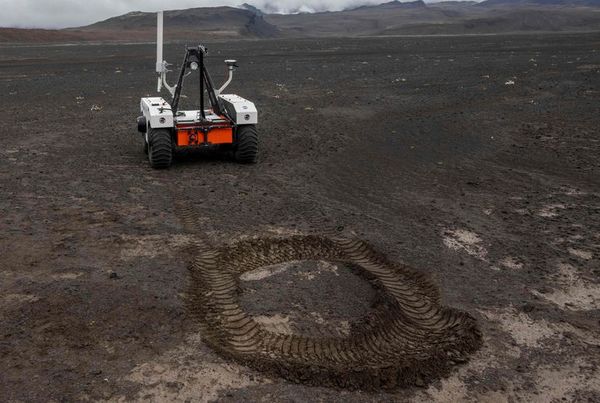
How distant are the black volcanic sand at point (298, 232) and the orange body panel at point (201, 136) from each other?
0.51 metres

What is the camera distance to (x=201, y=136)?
9977 millimetres

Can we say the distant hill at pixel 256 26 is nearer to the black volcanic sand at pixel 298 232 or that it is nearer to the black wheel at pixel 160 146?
the black volcanic sand at pixel 298 232

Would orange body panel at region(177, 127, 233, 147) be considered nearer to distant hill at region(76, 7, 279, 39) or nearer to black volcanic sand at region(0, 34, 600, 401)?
black volcanic sand at region(0, 34, 600, 401)

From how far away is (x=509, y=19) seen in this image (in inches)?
3477

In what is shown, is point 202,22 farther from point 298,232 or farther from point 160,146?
point 298,232

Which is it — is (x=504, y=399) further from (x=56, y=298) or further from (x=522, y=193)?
(x=522, y=193)

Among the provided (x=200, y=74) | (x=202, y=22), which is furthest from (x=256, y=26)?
(x=200, y=74)

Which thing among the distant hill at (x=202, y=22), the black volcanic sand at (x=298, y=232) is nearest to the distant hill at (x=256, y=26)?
the distant hill at (x=202, y=22)

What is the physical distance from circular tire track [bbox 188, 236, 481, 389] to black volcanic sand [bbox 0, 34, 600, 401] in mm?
128

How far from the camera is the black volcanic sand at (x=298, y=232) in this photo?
4.59 meters

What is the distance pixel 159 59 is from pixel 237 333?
635 cm

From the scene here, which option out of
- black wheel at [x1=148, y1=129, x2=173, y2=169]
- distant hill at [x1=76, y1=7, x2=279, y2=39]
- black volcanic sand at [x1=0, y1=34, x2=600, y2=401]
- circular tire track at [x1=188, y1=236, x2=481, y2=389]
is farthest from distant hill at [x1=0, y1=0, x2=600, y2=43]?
circular tire track at [x1=188, y1=236, x2=481, y2=389]

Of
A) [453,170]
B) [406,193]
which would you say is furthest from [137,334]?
[453,170]

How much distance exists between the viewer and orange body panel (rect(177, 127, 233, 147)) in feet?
32.5
